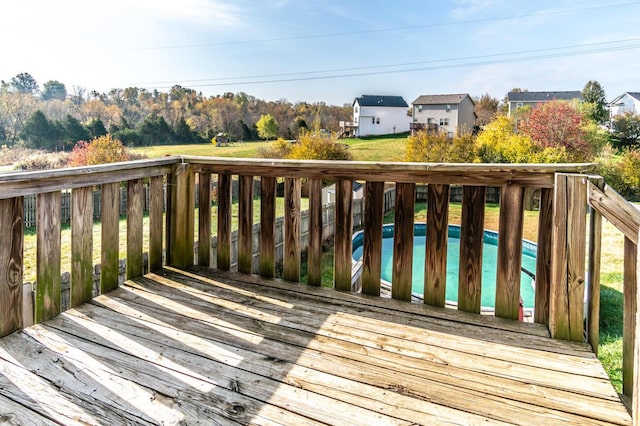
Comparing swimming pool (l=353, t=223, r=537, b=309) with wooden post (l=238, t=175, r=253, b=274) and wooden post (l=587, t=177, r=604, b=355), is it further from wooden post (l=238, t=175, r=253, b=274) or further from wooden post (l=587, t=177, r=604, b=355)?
wooden post (l=587, t=177, r=604, b=355)

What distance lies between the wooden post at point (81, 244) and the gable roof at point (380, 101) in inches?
1756

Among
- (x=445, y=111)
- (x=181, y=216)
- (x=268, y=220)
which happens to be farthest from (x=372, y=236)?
(x=445, y=111)

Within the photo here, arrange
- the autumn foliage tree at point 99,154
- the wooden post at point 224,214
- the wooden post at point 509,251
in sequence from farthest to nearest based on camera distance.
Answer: the autumn foliage tree at point 99,154, the wooden post at point 224,214, the wooden post at point 509,251

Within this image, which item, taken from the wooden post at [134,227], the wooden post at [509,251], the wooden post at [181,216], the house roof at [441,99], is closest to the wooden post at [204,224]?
the wooden post at [181,216]

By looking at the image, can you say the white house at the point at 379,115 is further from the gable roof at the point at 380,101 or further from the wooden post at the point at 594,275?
the wooden post at the point at 594,275

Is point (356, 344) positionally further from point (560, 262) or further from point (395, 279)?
point (560, 262)

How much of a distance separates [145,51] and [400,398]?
36726mm

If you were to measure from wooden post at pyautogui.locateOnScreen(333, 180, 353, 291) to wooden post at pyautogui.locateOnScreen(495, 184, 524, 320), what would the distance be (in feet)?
2.59

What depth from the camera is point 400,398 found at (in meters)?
1.40

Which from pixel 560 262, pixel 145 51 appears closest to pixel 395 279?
pixel 560 262

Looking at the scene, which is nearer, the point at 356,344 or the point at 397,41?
the point at 356,344

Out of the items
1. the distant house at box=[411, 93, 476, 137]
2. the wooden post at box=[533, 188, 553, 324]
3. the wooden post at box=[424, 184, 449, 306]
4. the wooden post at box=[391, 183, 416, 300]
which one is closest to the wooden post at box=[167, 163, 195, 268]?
the wooden post at box=[391, 183, 416, 300]

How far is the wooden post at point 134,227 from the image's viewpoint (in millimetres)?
2430

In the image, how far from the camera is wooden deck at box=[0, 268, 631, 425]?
1.32m
